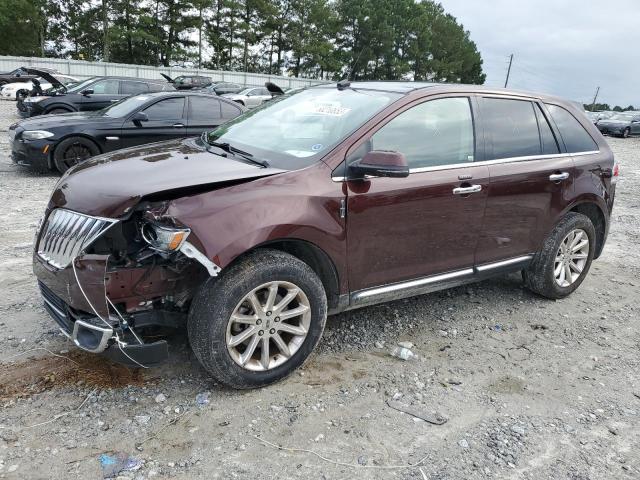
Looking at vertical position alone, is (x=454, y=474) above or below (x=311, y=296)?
below

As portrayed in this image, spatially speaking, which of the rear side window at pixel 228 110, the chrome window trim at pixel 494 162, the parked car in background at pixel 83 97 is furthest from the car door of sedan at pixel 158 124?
the chrome window trim at pixel 494 162

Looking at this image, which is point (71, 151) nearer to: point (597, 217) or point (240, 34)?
point (597, 217)

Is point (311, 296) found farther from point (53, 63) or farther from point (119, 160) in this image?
point (53, 63)

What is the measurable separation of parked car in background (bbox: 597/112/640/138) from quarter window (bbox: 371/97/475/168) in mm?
29615

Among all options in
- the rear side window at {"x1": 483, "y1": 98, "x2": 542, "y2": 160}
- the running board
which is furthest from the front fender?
the rear side window at {"x1": 483, "y1": 98, "x2": 542, "y2": 160}

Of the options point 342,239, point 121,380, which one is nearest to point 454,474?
point 342,239

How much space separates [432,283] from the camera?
12.9ft

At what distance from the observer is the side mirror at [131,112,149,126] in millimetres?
9000

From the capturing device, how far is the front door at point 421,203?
136 inches

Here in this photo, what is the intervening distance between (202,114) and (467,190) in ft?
22.8

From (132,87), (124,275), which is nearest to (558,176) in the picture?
(124,275)

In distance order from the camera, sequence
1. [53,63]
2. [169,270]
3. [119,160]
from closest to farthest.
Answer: [169,270], [119,160], [53,63]

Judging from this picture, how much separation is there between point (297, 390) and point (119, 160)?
185 centimetres

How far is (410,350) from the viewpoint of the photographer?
386 centimetres
